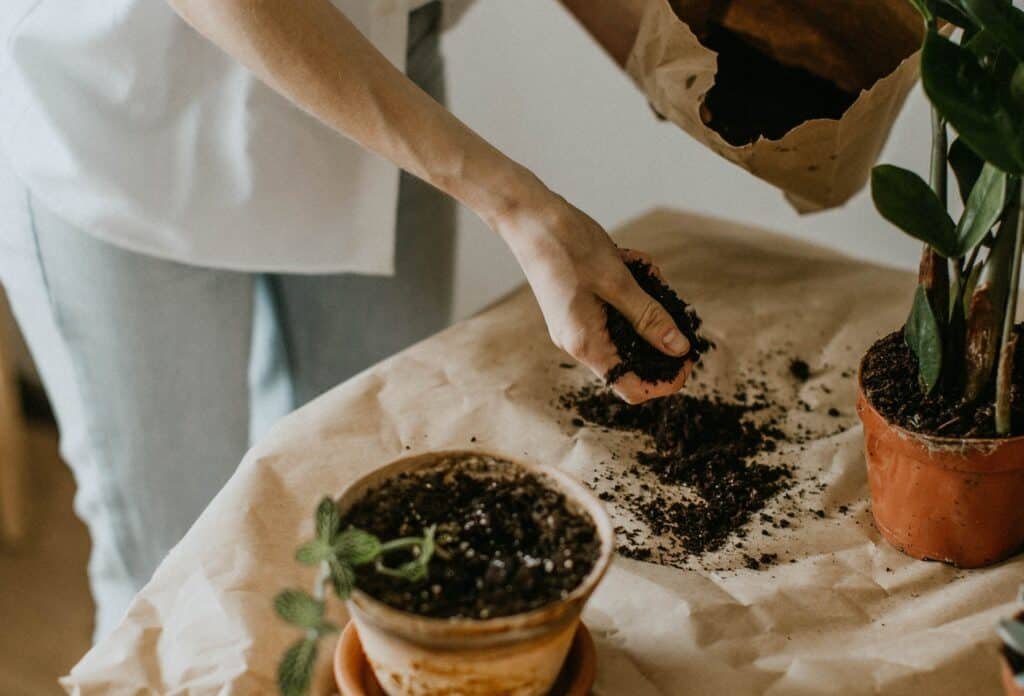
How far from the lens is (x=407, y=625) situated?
24.6 inches

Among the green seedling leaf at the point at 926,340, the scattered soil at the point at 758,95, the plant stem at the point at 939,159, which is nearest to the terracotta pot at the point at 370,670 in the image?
the green seedling leaf at the point at 926,340

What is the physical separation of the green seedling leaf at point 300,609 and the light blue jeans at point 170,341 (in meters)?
0.57

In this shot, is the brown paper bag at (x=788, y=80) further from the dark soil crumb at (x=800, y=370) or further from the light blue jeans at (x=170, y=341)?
the light blue jeans at (x=170, y=341)

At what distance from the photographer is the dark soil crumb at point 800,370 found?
1.13m

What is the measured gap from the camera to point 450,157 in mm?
885

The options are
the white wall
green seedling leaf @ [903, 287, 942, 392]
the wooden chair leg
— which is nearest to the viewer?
green seedling leaf @ [903, 287, 942, 392]

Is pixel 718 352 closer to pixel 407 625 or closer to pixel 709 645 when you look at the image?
pixel 709 645

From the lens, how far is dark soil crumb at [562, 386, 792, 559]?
92 centimetres

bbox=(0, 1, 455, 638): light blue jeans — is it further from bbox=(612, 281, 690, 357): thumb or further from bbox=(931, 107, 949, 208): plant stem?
bbox=(931, 107, 949, 208): plant stem

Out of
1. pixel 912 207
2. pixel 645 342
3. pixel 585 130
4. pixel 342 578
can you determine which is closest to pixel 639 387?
pixel 645 342

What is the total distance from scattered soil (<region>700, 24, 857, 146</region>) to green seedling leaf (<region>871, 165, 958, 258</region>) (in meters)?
0.34

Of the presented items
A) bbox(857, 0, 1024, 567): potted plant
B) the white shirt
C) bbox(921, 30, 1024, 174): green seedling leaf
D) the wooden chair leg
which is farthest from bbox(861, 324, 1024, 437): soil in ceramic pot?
the wooden chair leg

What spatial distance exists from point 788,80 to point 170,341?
73cm

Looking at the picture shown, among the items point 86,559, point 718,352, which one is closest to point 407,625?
point 718,352
